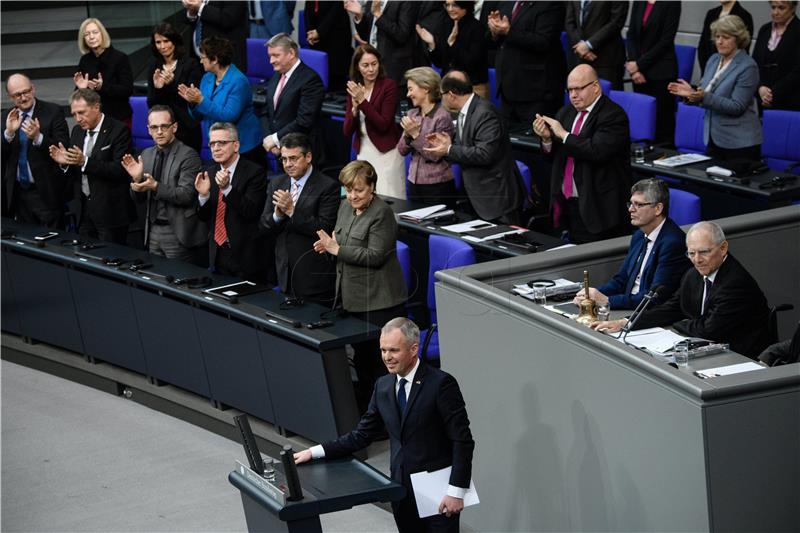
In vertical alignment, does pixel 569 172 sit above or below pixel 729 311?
above

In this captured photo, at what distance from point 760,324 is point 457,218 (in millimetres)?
2641

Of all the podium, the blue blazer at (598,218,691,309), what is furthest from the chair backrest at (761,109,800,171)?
the podium

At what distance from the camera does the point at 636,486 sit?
5219mm

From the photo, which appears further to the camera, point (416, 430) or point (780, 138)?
point (780, 138)

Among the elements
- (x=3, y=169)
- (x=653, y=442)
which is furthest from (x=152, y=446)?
(x=653, y=442)

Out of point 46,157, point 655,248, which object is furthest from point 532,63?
point 655,248

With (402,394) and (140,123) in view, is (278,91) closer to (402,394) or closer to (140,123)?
(140,123)

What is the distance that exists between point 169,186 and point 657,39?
3948mm

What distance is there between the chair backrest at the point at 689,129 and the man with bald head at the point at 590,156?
1.77 meters

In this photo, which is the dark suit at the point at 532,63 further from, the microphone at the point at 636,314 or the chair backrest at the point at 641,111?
the microphone at the point at 636,314

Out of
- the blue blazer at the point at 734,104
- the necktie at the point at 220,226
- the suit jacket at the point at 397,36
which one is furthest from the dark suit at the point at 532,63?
the necktie at the point at 220,226

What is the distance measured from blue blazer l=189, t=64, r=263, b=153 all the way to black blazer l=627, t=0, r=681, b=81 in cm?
292

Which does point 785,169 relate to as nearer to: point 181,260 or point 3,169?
point 181,260

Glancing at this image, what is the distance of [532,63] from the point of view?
9.85m
